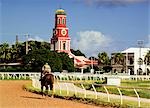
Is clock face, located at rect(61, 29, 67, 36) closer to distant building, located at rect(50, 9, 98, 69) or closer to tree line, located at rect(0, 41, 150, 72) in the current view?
distant building, located at rect(50, 9, 98, 69)

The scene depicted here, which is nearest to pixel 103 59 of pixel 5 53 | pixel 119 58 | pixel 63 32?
pixel 119 58

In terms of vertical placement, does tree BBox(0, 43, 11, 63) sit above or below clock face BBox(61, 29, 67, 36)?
below

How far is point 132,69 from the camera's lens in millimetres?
115688

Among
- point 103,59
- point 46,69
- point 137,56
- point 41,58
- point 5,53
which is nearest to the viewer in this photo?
point 46,69

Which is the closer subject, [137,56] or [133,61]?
[133,61]

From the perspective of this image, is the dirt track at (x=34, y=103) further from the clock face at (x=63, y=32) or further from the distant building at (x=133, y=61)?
the distant building at (x=133, y=61)

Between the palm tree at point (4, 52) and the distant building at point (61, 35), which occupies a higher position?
the distant building at point (61, 35)

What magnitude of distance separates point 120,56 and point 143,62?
8537 millimetres

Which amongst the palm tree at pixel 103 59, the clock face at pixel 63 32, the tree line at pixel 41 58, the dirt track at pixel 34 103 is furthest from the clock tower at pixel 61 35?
the dirt track at pixel 34 103

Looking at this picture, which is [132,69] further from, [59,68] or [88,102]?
[88,102]

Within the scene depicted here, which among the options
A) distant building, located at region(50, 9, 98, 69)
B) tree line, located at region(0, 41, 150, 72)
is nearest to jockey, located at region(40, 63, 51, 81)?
tree line, located at region(0, 41, 150, 72)

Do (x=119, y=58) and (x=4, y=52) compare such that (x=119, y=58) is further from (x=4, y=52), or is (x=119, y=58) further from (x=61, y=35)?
(x=4, y=52)

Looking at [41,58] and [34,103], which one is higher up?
[41,58]

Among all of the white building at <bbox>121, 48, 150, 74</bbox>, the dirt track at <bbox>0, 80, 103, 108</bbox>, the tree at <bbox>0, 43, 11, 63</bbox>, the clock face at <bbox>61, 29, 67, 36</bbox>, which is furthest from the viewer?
the white building at <bbox>121, 48, 150, 74</bbox>
